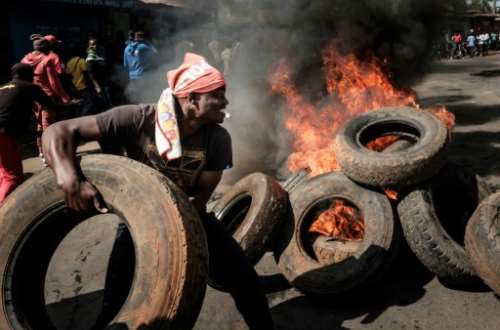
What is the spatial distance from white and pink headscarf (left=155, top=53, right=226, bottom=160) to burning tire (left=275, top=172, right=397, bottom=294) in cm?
193

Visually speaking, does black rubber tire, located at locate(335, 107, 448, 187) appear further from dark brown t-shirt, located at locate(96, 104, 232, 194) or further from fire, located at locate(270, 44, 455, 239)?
dark brown t-shirt, located at locate(96, 104, 232, 194)

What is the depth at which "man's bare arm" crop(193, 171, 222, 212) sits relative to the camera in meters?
3.15

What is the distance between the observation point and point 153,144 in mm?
3023

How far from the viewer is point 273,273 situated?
4.81 meters

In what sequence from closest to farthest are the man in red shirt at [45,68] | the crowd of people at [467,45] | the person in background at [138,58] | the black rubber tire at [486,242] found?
1. the black rubber tire at [486,242]
2. the man in red shirt at [45,68]
3. the person in background at [138,58]
4. the crowd of people at [467,45]

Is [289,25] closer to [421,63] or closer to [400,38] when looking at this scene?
[400,38]

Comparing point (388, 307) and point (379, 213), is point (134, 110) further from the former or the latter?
point (388, 307)

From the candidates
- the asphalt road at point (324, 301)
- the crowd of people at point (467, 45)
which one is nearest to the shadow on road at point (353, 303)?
the asphalt road at point (324, 301)

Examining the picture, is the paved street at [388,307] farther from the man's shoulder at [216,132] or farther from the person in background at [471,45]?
the person in background at [471,45]

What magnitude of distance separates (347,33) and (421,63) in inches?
83.3

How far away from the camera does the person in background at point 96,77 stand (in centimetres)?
1234

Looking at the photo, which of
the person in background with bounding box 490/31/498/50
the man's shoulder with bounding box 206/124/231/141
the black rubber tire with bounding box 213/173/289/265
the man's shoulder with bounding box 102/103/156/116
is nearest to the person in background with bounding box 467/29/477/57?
the person in background with bounding box 490/31/498/50

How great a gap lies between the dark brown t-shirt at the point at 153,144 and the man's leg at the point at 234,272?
13.2 inches

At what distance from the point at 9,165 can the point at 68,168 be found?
13.8 ft
